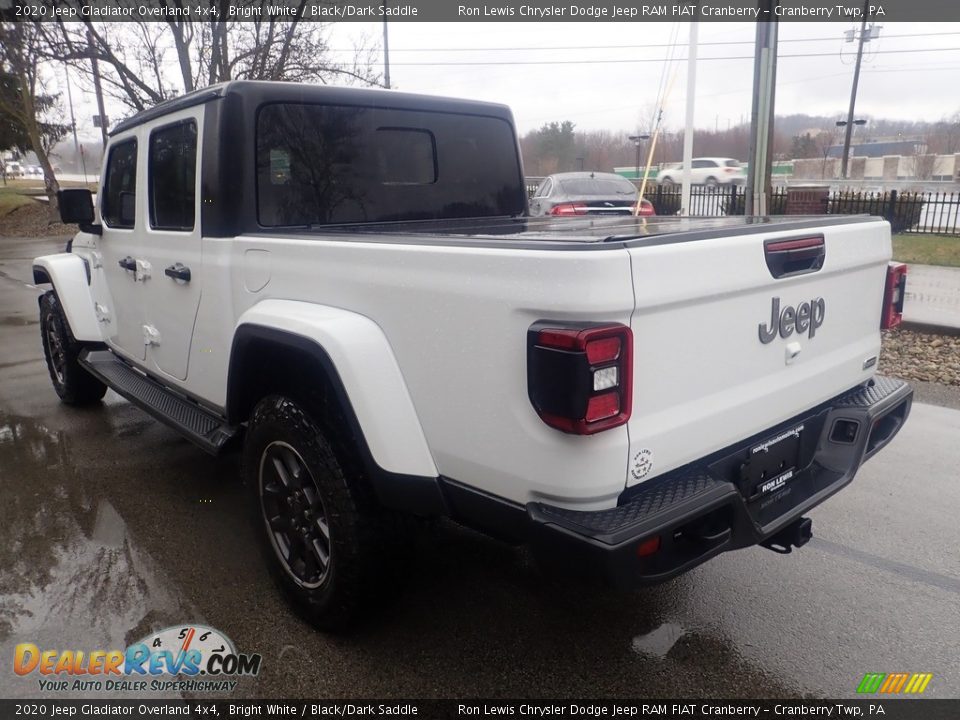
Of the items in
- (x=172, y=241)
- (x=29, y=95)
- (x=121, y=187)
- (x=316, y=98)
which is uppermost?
(x=29, y=95)

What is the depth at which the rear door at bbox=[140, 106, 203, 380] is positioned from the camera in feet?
11.2

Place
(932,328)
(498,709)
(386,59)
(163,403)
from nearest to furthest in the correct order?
(498,709) → (163,403) → (932,328) → (386,59)

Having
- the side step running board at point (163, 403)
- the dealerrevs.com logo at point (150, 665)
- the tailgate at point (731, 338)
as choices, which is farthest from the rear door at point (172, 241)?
the tailgate at point (731, 338)

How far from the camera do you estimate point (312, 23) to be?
59.3 ft

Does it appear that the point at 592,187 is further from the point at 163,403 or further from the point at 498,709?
the point at 498,709

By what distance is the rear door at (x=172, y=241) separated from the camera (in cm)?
341

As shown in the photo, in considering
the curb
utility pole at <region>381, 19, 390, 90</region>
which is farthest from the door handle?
utility pole at <region>381, 19, 390, 90</region>

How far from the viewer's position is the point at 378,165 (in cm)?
363

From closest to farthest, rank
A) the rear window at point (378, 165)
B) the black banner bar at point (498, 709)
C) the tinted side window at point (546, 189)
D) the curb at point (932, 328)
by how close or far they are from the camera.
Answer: the black banner bar at point (498, 709), the rear window at point (378, 165), the curb at point (932, 328), the tinted side window at point (546, 189)

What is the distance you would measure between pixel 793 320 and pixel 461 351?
121 centimetres

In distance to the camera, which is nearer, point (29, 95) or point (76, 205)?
point (76, 205)

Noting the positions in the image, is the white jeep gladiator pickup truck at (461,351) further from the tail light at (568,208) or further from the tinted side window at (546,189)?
the tinted side window at (546,189)

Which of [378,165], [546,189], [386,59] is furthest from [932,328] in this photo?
[386,59]

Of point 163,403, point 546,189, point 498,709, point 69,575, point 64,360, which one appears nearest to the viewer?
point 498,709
